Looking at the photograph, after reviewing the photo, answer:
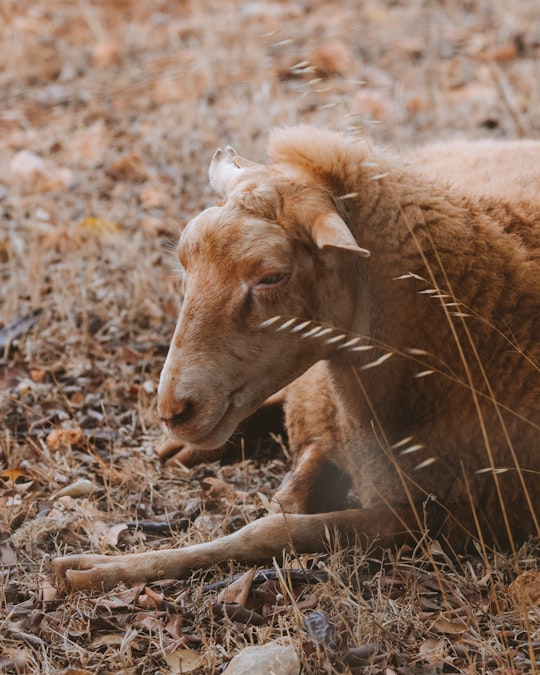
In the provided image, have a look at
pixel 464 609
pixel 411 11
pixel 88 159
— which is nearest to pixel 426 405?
pixel 464 609

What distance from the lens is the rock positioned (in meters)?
2.80

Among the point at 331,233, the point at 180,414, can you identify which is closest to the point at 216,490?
the point at 180,414

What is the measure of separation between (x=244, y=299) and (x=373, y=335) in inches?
22.0

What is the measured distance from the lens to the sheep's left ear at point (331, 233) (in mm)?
3098

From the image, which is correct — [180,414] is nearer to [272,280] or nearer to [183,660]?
[272,280]

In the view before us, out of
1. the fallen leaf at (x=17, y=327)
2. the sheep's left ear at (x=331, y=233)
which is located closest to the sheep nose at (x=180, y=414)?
the sheep's left ear at (x=331, y=233)

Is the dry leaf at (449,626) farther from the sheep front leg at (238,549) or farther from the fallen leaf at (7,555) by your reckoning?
the fallen leaf at (7,555)

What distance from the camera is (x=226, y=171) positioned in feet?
12.4

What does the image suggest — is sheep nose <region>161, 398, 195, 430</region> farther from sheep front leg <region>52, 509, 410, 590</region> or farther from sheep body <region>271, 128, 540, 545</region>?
sheep body <region>271, 128, 540, 545</region>

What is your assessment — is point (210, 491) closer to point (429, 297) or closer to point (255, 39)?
point (429, 297)

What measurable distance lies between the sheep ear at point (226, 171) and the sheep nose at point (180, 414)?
2.84 ft

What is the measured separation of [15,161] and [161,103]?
61.2 inches

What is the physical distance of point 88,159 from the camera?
7.30m

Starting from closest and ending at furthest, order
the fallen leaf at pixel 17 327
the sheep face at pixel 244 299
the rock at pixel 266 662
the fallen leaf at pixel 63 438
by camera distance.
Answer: the rock at pixel 266 662 < the sheep face at pixel 244 299 < the fallen leaf at pixel 63 438 < the fallen leaf at pixel 17 327
